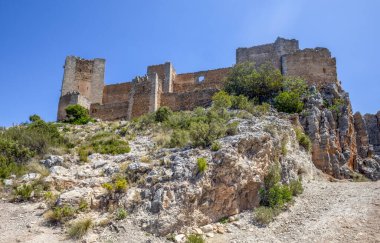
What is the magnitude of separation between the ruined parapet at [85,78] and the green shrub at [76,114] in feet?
20.0

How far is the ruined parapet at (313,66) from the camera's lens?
23266mm

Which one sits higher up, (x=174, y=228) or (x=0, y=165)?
(x=0, y=165)

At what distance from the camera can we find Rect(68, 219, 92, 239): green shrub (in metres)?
9.91

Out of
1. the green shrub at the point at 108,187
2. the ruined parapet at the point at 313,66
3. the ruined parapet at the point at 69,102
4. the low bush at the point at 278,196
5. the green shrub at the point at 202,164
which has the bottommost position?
the low bush at the point at 278,196

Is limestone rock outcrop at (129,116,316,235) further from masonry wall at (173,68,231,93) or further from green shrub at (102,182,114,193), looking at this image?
masonry wall at (173,68,231,93)

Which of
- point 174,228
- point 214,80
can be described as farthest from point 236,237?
Result: point 214,80

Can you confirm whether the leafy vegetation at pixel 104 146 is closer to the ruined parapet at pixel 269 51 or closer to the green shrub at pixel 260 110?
the green shrub at pixel 260 110

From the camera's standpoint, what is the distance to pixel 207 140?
1341 cm

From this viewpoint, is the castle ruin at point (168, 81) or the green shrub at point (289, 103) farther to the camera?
→ the castle ruin at point (168, 81)

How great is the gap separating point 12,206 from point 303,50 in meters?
19.1

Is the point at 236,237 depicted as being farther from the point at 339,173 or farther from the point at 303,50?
the point at 303,50

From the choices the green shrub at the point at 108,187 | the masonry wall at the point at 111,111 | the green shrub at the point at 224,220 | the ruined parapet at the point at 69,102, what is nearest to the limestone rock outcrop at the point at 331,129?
the green shrub at the point at 224,220

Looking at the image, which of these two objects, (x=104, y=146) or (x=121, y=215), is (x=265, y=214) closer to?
(x=121, y=215)

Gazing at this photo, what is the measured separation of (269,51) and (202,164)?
679 inches
